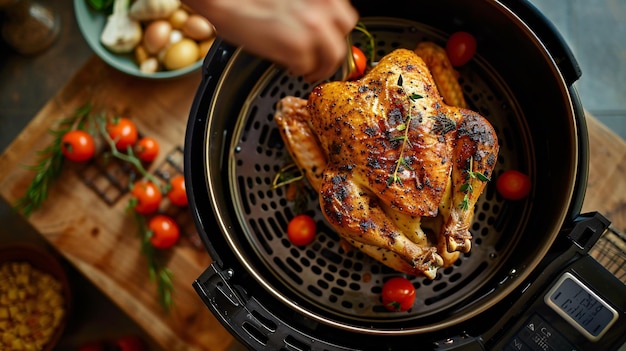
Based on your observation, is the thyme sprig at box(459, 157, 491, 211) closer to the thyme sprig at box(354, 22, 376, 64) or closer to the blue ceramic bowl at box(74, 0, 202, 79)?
the thyme sprig at box(354, 22, 376, 64)

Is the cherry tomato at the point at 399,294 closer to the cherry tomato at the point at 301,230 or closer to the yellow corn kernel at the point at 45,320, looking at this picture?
the cherry tomato at the point at 301,230

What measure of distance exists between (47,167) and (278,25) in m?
1.17

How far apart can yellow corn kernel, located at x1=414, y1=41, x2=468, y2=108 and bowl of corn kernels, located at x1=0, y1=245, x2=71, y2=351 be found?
4.42ft

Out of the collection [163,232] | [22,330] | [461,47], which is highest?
[461,47]

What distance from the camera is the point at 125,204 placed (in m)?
1.56

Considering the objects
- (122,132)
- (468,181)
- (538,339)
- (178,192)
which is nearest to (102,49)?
(122,132)

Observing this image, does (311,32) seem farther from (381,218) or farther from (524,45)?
(524,45)

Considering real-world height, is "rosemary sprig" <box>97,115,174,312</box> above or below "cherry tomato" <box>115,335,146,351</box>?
above

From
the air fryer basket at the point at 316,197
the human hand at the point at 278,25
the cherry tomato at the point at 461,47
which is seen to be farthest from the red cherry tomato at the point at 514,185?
the human hand at the point at 278,25

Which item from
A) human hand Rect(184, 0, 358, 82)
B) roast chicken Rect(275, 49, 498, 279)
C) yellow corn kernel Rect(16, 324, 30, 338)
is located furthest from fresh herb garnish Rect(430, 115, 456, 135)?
yellow corn kernel Rect(16, 324, 30, 338)

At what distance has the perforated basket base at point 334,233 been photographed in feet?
4.22

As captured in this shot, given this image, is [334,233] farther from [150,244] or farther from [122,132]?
[122,132]

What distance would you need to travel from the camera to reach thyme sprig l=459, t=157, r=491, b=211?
1.10 meters

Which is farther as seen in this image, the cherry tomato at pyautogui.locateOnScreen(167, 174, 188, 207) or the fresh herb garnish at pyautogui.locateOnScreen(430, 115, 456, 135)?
the cherry tomato at pyautogui.locateOnScreen(167, 174, 188, 207)
